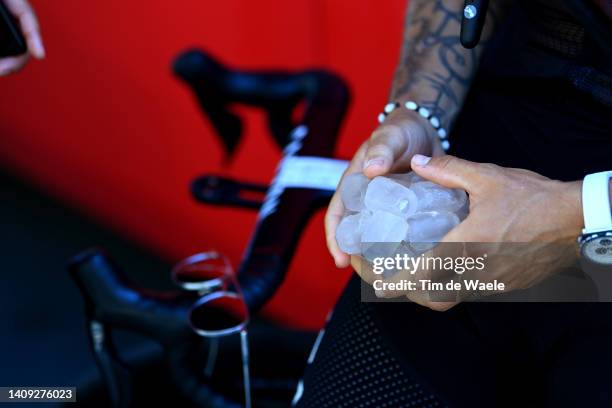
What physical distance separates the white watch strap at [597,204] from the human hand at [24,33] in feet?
2.43

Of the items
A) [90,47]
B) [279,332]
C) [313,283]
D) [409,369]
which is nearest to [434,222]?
[409,369]

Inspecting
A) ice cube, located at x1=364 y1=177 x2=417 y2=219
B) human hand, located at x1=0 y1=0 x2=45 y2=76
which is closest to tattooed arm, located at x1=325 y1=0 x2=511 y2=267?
ice cube, located at x1=364 y1=177 x2=417 y2=219

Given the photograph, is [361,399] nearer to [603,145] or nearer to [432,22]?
[603,145]

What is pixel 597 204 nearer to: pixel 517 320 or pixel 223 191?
pixel 517 320

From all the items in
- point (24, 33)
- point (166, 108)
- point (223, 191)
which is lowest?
point (166, 108)

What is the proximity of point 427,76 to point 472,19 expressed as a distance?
203 mm

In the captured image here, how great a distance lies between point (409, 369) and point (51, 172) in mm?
2013

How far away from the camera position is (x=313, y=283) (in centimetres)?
201

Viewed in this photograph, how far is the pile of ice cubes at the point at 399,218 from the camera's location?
677 millimetres

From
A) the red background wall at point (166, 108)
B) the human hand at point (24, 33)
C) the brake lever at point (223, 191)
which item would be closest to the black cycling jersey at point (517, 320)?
the brake lever at point (223, 191)

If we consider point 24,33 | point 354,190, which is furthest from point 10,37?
point 354,190

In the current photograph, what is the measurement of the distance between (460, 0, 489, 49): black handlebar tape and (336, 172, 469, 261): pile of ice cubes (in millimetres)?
151

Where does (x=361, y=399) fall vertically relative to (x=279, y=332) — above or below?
above

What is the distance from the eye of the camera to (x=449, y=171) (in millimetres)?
698
